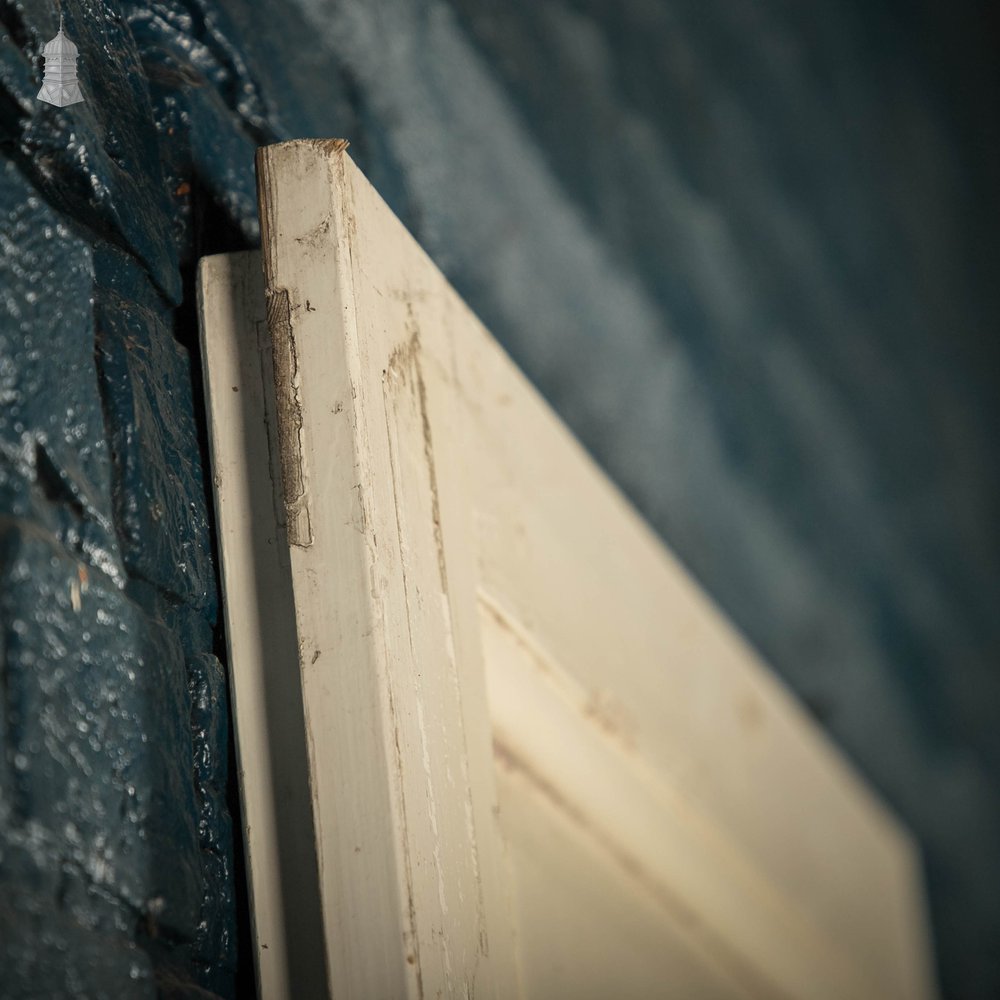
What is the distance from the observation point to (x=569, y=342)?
30.1 inches

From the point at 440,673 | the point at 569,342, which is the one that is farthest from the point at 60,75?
the point at 569,342

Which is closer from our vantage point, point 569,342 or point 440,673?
point 440,673

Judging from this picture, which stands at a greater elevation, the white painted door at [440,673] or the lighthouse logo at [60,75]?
the lighthouse logo at [60,75]

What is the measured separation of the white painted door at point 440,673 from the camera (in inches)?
13.9

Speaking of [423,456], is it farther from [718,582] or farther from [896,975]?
[896,975]

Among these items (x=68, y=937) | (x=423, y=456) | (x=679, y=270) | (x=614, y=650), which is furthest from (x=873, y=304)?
(x=68, y=937)

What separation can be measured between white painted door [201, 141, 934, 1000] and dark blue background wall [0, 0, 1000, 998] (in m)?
0.03

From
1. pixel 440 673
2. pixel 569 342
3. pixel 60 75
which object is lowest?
pixel 440 673

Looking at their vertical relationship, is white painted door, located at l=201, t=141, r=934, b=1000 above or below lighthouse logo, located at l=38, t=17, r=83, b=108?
below

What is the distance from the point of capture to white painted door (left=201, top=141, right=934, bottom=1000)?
354 millimetres

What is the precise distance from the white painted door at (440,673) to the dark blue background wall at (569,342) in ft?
0.11

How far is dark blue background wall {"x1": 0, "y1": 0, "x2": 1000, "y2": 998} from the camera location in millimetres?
330

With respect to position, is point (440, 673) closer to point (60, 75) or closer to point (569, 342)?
point (60, 75)

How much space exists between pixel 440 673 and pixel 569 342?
0.42 meters
